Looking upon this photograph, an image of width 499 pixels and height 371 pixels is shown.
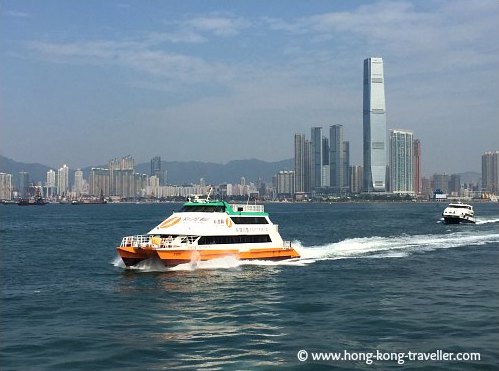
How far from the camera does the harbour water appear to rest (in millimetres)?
22844

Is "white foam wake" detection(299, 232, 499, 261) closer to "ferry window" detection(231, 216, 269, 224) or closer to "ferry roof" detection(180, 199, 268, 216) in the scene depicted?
"ferry window" detection(231, 216, 269, 224)

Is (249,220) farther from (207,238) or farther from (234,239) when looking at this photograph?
(207,238)

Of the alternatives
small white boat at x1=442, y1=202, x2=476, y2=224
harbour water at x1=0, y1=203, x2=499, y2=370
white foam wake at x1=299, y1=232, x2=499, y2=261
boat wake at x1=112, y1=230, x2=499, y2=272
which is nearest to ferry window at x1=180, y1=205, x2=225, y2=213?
boat wake at x1=112, y1=230, x2=499, y2=272

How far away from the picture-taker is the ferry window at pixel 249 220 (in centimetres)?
4788

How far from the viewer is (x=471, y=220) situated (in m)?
106

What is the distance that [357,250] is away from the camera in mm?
58812

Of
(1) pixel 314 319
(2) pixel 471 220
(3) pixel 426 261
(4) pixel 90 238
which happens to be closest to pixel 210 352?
(1) pixel 314 319

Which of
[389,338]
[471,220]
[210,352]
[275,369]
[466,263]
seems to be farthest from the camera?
[471,220]

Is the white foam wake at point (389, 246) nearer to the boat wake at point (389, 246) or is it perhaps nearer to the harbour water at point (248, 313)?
the boat wake at point (389, 246)

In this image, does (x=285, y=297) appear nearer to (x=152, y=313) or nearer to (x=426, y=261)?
(x=152, y=313)

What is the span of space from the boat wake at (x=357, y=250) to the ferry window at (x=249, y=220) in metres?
3.19

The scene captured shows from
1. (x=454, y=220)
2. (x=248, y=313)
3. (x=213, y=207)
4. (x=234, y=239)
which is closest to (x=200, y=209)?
(x=213, y=207)

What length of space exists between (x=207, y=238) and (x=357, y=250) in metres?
19.4

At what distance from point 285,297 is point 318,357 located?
38.8ft
